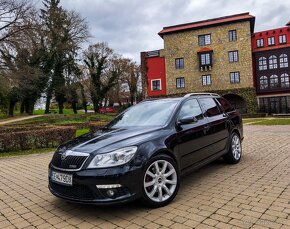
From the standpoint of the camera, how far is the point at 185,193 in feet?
15.6

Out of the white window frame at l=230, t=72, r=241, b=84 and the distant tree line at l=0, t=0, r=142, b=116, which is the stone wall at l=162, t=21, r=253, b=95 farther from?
the distant tree line at l=0, t=0, r=142, b=116

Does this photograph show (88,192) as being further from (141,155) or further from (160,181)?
(160,181)

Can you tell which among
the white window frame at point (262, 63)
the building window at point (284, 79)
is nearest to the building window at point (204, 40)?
the white window frame at point (262, 63)

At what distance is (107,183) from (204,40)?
130ft

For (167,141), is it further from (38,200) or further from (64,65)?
(64,65)

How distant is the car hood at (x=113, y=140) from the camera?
405 cm

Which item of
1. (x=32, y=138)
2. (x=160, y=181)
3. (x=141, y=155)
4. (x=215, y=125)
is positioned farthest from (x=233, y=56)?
(x=141, y=155)

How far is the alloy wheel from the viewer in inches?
162

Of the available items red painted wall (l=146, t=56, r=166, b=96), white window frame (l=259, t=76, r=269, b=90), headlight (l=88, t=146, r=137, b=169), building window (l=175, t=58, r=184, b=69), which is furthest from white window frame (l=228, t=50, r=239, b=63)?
headlight (l=88, t=146, r=137, b=169)

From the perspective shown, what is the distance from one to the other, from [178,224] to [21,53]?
27.4 meters

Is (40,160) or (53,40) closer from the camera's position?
(40,160)

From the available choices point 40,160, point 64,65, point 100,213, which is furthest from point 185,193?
point 64,65

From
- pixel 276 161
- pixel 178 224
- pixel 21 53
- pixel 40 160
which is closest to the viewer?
pixel 178 224

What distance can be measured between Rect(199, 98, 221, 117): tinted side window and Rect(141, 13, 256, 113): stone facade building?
3183cm
